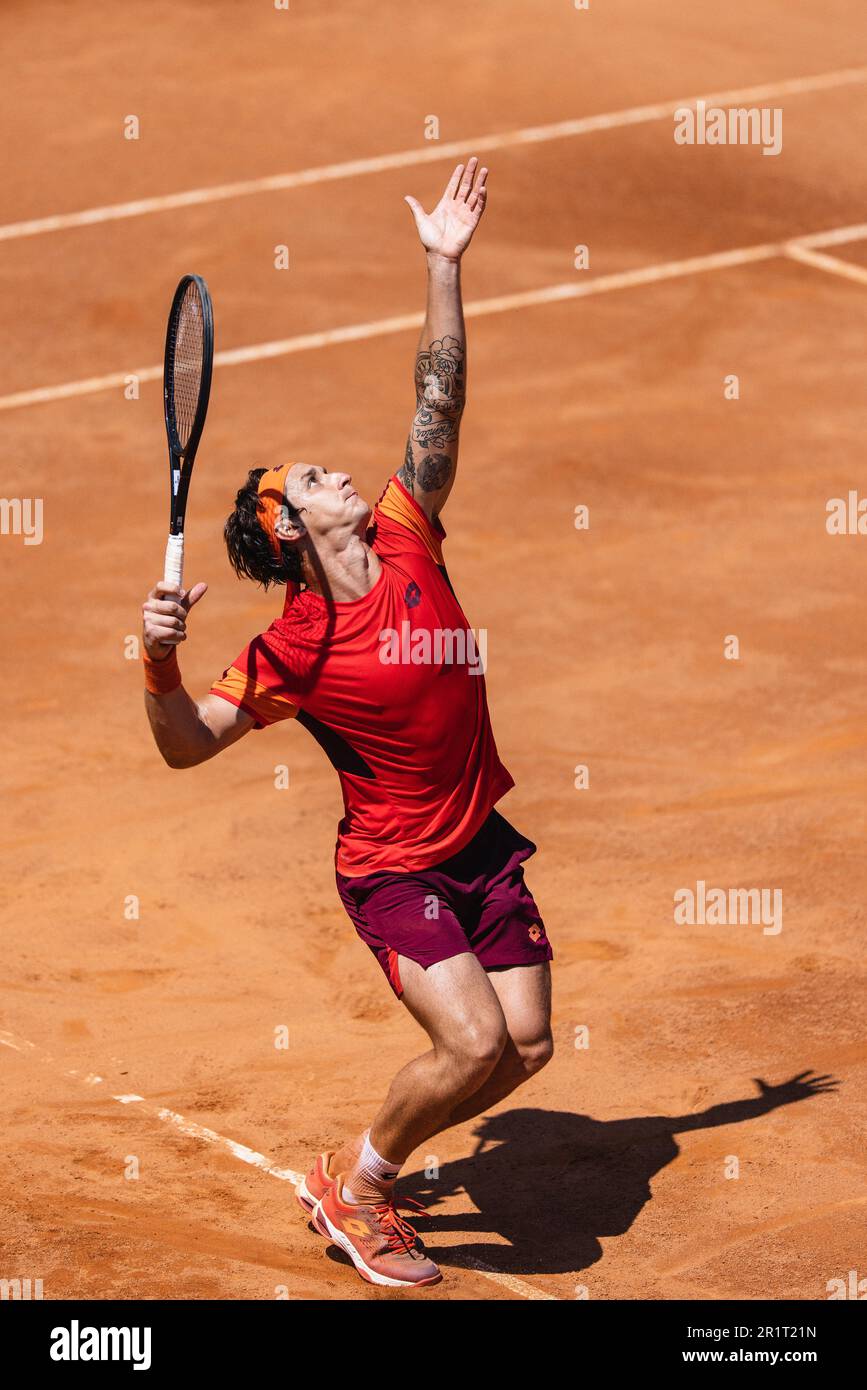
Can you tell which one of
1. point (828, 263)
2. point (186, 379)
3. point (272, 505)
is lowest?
point (272, 505)

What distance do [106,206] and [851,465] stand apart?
7.95 meters

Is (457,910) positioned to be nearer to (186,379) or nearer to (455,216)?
(186,379)

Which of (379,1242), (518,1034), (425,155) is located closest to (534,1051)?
(518,1034)

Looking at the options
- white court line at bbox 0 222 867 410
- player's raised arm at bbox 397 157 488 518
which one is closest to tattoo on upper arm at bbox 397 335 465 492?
player's raised arm at bbox 397 157 488 518

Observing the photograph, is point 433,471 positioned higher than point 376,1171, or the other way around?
point 433,471

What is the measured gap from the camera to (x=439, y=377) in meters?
7.57

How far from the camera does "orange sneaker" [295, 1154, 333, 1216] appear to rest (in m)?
7.43

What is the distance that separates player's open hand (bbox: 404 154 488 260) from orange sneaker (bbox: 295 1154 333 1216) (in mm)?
3219

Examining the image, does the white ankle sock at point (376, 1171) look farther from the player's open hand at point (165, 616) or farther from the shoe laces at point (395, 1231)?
the player's open hand at point (165, 616)

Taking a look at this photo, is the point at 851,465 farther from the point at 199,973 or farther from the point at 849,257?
the point at 199,973

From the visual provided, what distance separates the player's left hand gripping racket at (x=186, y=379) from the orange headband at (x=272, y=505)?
0.26 m

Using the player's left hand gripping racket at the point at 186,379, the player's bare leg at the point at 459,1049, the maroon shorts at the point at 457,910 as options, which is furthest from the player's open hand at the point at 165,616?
the player's bare leg at the point at 459,1049

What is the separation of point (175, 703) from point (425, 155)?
14772 millimetres

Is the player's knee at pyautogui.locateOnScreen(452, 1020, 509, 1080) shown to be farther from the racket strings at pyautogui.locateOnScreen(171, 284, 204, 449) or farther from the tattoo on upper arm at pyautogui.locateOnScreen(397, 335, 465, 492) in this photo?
the racket strings at pyautogui.locateOnScreen(171, 284, 204, 449)
